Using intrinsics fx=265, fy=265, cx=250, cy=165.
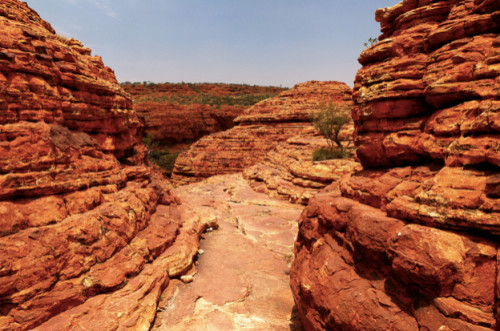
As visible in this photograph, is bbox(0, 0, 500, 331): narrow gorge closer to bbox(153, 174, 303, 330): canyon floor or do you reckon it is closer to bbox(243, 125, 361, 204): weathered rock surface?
bbox(153, 174, 303, 330): canyon floor

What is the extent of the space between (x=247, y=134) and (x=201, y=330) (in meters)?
19.8

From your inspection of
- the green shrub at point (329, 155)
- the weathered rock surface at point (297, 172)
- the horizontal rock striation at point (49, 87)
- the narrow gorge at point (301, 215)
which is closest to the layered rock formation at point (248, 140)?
the weathered rock surface at point (297, 172)

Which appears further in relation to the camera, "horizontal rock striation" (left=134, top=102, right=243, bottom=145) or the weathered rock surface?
"horizontal rock striation" (left=134, top=102, right=243, bottom=145)

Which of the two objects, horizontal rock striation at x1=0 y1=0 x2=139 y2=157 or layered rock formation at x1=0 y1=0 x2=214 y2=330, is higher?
horizontal rock striation at x1=0 y1=0 x2=139 y2=157

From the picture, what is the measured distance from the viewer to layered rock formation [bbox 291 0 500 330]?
2357mm

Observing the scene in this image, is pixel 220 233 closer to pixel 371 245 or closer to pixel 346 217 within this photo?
pixel 346 217

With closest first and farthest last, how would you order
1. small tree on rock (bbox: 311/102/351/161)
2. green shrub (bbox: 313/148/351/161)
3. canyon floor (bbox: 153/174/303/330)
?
1. canyon floor (bbox: 153/174/303/330)
2. green shrub (bbox: 313/148/351/161)
3. small tree on rock (bbox: 311/102/351/161)

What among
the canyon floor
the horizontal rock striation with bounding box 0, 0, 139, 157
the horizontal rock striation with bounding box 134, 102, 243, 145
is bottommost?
the canyon floor

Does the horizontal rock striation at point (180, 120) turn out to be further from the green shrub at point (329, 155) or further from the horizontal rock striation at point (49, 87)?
the horizontal rock striation at point (49, 87)

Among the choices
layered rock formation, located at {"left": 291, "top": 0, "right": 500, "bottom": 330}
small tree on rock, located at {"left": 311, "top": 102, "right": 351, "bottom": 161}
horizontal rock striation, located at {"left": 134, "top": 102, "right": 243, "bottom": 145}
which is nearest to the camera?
layered rock formation, located at {"left": 291, "top": 0, "right": 500, "bottom": 330}

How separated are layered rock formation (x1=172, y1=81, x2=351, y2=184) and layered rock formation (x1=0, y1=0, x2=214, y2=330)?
15224 mm

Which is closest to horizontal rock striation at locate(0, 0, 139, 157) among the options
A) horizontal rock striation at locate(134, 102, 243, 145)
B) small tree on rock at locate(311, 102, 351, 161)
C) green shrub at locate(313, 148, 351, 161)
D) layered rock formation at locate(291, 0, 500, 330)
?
layered rock formation at locate(291, 0, 500, 330)

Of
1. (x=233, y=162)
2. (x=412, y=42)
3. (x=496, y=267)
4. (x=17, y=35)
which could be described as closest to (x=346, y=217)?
(x=496, y=267)

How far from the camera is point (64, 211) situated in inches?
175
